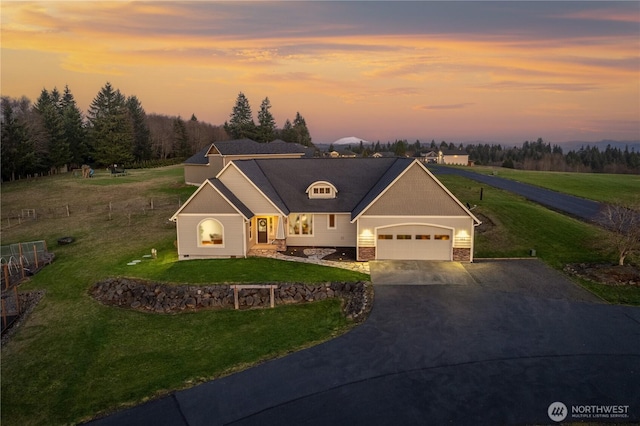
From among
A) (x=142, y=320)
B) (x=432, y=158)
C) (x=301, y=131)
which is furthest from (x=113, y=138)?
(x=432, y=158)

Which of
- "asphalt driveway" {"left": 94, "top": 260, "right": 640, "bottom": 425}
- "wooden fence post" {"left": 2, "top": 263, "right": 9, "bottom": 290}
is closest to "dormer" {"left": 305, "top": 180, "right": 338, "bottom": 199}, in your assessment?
"asphalt driveway" {"left": 94, "top": 260, "right": 640, "bottom": 425}

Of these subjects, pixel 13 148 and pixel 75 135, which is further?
pixel 75 135

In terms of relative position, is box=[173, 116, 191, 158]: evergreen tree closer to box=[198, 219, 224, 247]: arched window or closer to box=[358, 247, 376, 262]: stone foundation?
box=[198, 219, 224, 247]: arched window

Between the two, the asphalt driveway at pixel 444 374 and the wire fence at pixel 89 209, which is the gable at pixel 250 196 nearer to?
the asphalt driveway at pixel 444 374

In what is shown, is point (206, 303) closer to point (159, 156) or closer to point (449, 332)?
point (449, 332)

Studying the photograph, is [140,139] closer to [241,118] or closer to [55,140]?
[55,140]

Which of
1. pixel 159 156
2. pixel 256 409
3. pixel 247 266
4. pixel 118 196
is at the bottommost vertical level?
pixel 256 409

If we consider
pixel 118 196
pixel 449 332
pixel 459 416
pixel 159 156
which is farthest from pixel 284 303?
pixel 159 156
